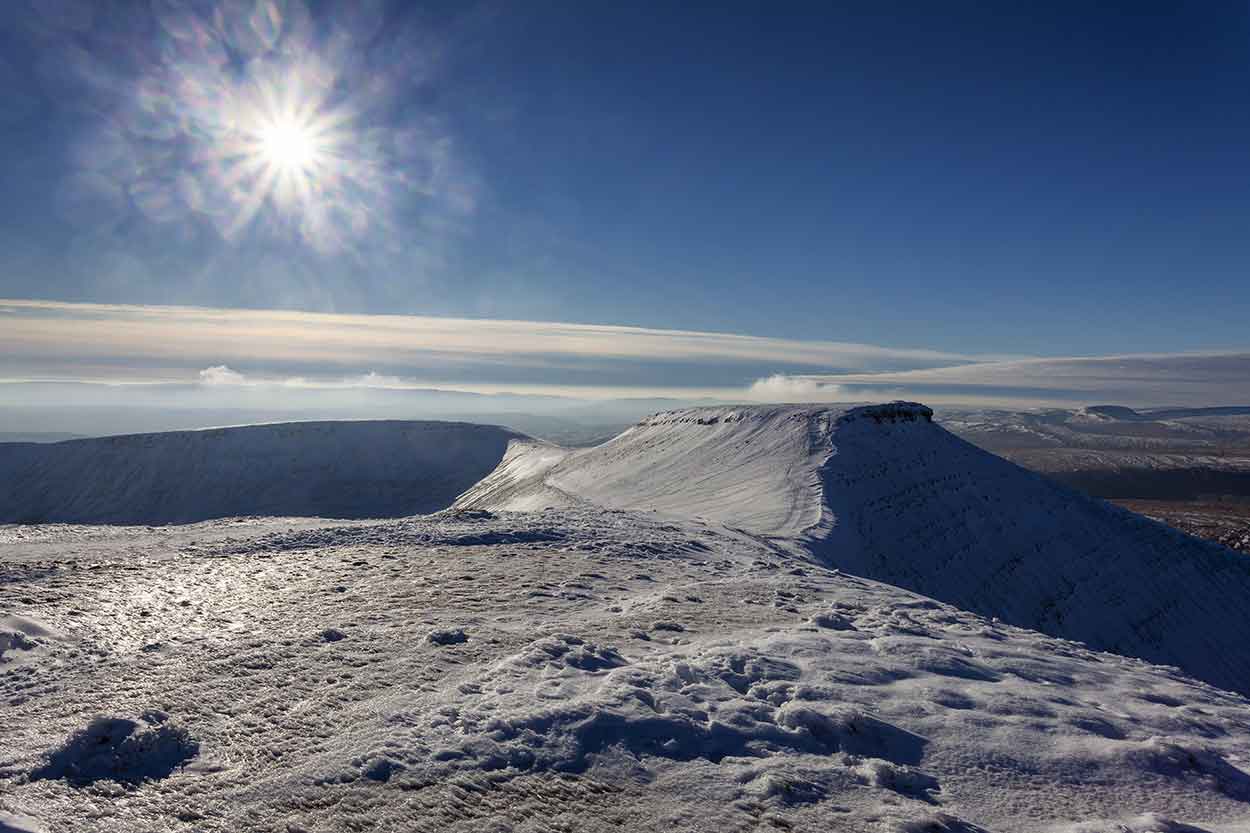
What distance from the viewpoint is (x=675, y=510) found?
91.7ft

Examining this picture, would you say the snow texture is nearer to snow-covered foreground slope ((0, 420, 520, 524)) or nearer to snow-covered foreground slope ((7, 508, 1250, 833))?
snow-covered foreground slope ((7, 508, 1250, 833))

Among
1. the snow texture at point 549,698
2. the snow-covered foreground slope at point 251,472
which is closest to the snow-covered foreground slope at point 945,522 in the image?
the snow texture at point 549,698

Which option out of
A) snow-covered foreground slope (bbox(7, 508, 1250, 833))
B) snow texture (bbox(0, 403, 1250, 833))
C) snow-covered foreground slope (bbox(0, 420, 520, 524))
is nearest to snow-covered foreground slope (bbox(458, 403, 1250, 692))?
snow texture (bbox(0, 403, 1250, 833))

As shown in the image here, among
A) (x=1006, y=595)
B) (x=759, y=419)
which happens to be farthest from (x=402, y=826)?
(x=759, y=419)

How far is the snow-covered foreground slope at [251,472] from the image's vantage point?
226 feet

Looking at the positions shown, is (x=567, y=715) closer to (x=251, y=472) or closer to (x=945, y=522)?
(x=945, y=522)

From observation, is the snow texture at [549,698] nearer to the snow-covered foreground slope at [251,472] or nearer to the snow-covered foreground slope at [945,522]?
the snow-covered foreground slope at [945,522]

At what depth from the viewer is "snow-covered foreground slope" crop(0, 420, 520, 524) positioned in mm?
68750

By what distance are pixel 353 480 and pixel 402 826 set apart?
73906 mm

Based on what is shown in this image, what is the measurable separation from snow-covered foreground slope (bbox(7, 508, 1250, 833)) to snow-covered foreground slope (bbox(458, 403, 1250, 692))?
38.5 ft

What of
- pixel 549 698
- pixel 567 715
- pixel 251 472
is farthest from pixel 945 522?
pixel 251 472

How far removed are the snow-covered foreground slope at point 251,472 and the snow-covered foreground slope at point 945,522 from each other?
34.0 meters

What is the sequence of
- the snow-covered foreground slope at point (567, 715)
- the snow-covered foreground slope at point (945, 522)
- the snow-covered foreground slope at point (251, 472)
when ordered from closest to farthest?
the snow-covered foreground slope at point (567, 715) → the snow-covered foreground slope at point (945, 522) → the snow-covered foreground slope at point (251, 472)

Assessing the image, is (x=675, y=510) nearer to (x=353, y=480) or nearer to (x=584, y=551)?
(x=584, y=551)
